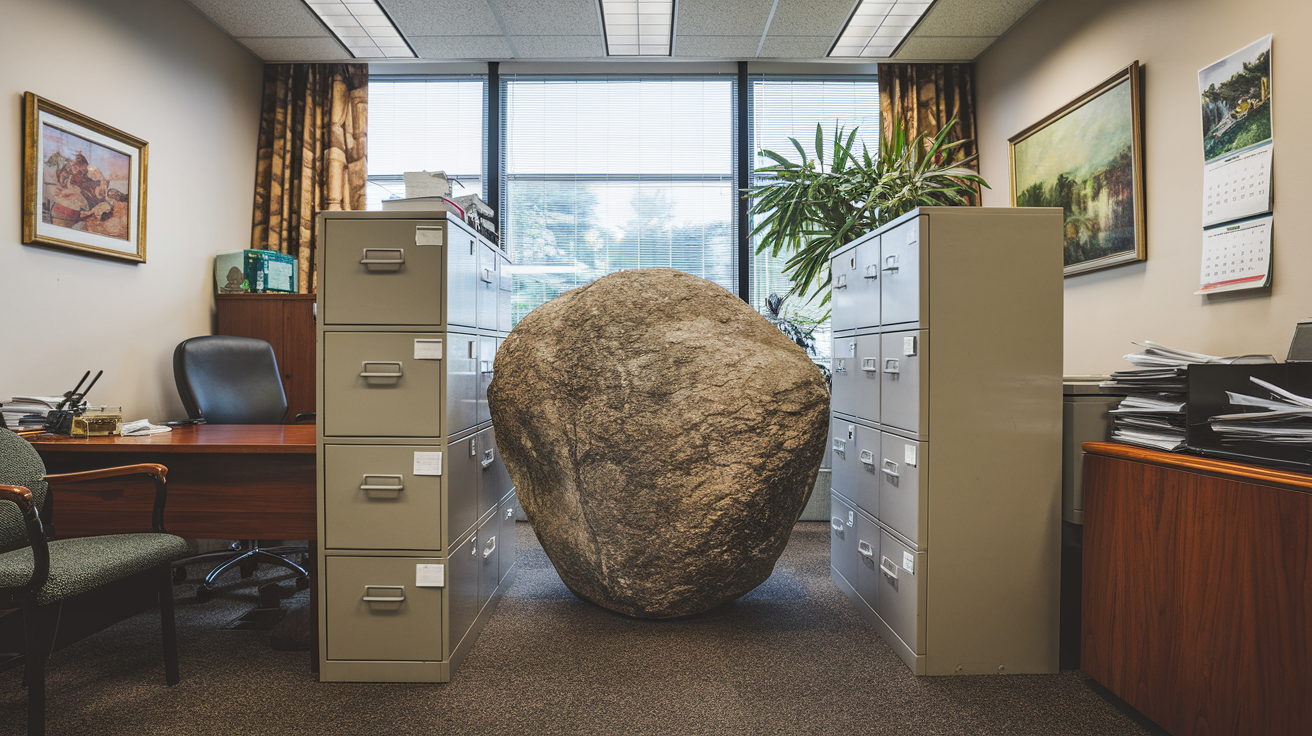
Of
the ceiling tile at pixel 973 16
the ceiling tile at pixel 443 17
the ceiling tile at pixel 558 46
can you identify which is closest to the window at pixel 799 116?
the ceiling tile at pixel 973 16

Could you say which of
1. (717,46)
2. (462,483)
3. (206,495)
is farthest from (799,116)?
(206,495)

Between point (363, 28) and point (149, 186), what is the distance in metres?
1.49

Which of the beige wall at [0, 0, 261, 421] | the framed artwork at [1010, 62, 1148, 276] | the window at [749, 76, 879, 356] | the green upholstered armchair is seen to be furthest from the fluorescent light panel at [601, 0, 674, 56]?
the green upholstered armchair

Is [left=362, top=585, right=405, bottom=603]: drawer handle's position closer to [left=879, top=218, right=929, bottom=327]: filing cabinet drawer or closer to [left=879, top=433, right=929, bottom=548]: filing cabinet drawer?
[left=879, top=433, right=929, bottom=548]: filing cabinet drawer

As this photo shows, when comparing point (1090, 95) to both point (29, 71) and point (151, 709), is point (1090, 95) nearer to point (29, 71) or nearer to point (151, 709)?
point (151, 709)

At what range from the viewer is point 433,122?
15.1 ft

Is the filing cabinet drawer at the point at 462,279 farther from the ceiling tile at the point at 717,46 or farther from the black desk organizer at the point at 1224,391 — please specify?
the ceiling tile at the point at 717,46

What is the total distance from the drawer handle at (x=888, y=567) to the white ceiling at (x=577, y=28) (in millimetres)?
2997

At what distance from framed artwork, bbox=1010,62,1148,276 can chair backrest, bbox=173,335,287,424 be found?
3.78 metres

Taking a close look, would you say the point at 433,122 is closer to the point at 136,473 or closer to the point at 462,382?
the point at 462,382

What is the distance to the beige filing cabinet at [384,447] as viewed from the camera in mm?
1988

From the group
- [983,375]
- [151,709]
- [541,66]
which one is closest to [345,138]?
[541,66]

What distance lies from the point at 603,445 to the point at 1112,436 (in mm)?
1571

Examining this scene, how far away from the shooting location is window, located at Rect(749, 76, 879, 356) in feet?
15.0
